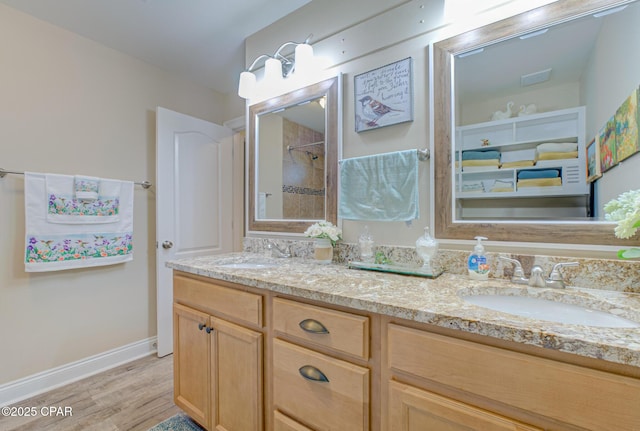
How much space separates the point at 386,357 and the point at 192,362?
110cm

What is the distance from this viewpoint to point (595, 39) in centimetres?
104

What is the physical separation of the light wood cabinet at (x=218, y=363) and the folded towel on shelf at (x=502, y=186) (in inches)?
43.4

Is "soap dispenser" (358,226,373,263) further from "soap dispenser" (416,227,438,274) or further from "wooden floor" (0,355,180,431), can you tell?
"wooden floor" (0,355,180,431)

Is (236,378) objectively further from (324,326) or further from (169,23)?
(169,23)

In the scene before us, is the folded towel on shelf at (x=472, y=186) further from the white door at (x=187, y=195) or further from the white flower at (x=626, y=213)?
the white door at (x=187, y=195)

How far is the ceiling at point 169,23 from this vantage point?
68.2 inches

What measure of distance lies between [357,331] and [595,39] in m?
1.37

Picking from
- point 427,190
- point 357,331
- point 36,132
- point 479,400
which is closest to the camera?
point 479,400

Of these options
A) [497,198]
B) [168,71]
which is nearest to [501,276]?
[497,198]

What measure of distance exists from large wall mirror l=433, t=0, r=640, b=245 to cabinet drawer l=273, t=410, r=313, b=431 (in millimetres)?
964

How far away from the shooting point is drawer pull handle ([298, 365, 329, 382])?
0.94 m

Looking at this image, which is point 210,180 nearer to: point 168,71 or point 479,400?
point 168,71

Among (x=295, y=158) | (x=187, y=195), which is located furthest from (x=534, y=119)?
(x=187, y=195)

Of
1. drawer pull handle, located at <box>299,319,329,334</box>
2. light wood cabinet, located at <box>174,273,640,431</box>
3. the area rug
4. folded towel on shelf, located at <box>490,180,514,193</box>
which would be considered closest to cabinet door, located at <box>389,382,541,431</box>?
light wood cabinet, located at <box>174,273,640,431</box>
